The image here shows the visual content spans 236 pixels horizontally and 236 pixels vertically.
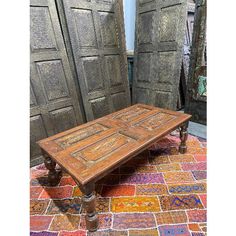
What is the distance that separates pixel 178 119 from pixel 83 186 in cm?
133

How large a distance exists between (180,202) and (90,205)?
858 mm

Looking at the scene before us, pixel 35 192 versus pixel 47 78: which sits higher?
pixel 47 78

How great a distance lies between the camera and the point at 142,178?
196cm

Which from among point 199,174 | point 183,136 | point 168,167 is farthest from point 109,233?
point 183,136

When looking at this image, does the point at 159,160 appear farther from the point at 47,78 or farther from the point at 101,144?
the point at 47,78

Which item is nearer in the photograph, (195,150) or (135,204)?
(135,204)

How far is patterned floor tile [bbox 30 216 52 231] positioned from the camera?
4.78ft

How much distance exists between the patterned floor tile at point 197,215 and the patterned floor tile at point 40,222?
1.22 metres

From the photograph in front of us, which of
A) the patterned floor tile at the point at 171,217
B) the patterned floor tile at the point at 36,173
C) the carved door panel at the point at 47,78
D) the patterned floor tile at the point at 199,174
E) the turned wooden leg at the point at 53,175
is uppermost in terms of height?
the carved door panel at the point at 47,78

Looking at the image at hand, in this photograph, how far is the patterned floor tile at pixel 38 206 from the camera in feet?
5.27

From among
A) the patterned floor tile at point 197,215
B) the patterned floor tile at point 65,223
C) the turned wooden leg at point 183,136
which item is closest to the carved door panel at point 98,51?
the turned wooden leg at point 183,136

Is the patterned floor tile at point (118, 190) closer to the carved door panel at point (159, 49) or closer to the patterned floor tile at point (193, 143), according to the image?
the patterned floor tile at point (193, 143)

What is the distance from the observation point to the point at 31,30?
2.07 metres

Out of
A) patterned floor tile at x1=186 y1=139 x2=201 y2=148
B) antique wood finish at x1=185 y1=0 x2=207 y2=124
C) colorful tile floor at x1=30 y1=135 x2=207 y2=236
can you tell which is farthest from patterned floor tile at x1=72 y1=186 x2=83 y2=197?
antique wood finish at x1=185 y1=0 x2=207 y2=124
